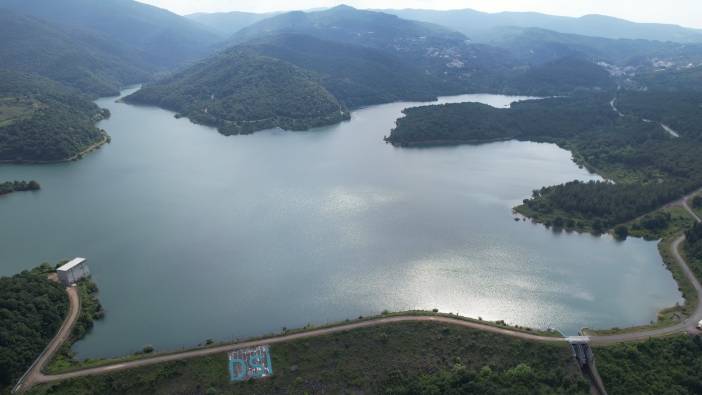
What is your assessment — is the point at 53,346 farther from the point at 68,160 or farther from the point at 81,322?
the point at 68,160

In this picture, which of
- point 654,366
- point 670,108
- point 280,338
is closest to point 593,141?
point 670,108

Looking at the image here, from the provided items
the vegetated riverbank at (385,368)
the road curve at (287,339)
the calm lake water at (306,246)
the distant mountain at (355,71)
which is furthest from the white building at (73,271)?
the distant mountain at (355,71)

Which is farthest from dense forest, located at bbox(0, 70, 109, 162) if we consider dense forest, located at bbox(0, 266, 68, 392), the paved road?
the paved road

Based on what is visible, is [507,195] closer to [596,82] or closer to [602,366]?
[602,366]

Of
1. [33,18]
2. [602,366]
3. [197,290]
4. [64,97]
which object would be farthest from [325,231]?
[33,18]

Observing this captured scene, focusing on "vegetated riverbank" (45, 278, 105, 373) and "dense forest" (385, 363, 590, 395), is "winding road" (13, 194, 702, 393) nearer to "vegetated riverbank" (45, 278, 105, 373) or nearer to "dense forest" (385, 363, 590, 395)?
"vegetated riverbank" (45, 278, 105, 373)

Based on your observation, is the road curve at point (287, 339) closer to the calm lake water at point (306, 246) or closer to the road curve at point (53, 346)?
the road curve at point (53, 346)
